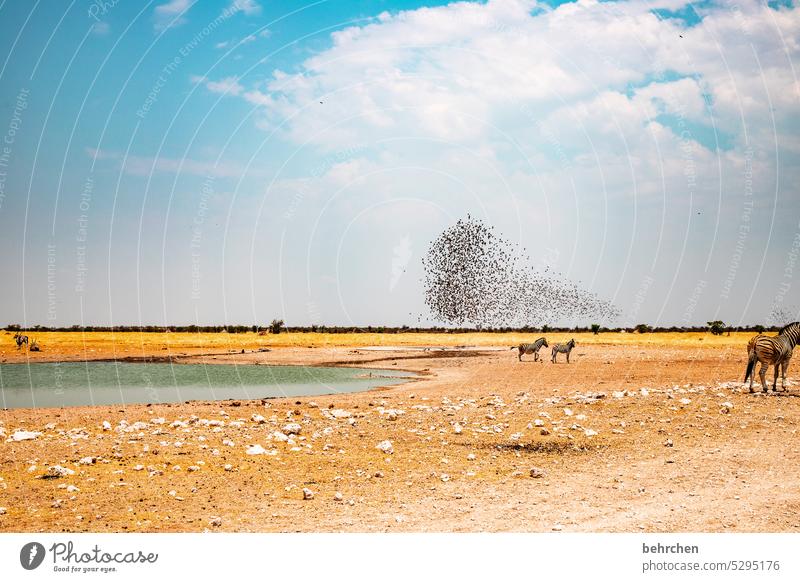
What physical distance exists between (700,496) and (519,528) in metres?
3.14

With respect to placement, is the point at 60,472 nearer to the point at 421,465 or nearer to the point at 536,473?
the point at 421,465

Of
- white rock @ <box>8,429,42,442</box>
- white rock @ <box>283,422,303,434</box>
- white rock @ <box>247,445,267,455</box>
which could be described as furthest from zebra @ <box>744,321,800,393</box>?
white rock @ <box>8,429,42,442</box>

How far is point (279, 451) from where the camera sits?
525 inches

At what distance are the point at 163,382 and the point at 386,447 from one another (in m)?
22.4

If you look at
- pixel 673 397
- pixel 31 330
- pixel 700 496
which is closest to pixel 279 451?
pixel 700 496

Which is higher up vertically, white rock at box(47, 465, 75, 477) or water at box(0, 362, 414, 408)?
white rock at box(47, 465, 75, 477)
